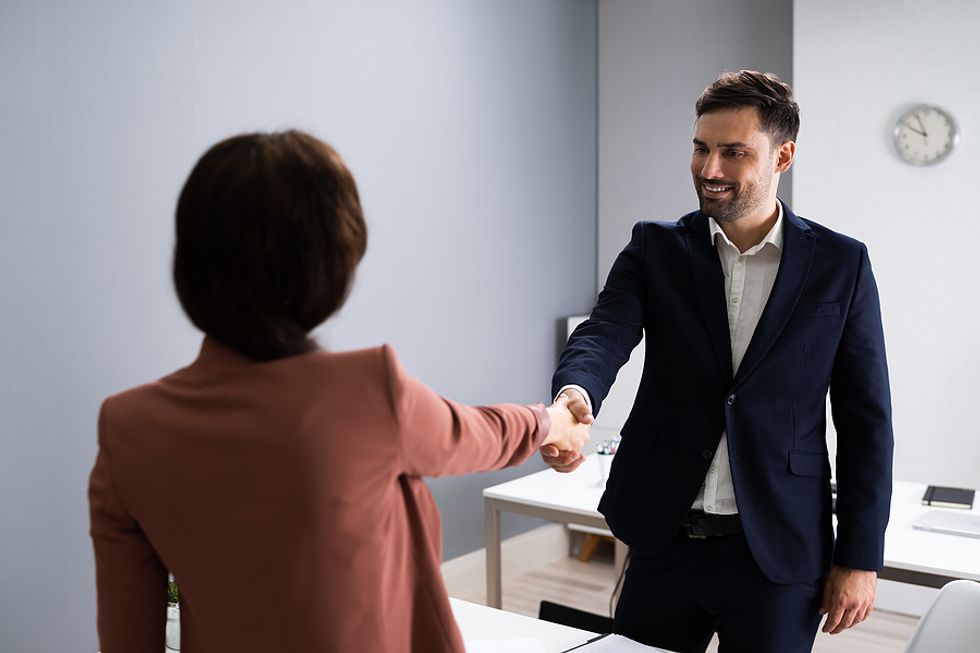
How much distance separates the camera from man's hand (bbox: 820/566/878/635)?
69.0 inches

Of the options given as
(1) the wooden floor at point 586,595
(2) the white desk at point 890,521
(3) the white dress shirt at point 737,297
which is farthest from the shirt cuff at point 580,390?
(1) the wooden floor at point 586,595

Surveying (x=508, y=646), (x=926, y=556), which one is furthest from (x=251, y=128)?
(x=926, y=556)

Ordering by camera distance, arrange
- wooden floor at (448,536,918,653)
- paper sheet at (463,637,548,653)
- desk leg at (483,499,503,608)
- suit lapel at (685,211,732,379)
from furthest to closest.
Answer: wooden floor at (448,536,918,653) < desk leg at (483,499,503,608) < suit lapel at (685,211,732,379) < paper sheet at (463,637,548,653)

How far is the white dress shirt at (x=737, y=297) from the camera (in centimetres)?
179

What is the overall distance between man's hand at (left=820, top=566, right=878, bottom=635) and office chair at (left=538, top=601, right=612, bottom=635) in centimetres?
105

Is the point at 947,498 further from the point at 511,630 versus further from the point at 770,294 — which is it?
the point at 511,630

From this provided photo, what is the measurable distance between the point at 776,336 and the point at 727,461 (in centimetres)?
26

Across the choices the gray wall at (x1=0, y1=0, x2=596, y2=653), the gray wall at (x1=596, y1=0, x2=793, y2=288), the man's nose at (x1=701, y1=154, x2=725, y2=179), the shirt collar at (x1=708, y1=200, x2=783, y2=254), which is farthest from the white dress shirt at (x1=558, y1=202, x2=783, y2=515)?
the gray wall at (x1=596, y1=0, x2=793, y2=288)

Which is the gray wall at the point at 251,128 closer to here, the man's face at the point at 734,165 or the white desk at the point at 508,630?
the white desk at the point at 508,630

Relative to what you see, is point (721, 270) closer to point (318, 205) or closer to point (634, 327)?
point (634, 327)

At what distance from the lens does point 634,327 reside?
1920 millimetres

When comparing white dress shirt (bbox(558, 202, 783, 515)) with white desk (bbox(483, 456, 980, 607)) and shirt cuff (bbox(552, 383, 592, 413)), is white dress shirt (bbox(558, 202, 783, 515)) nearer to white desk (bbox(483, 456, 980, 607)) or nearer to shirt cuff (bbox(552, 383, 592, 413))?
shirt cuff (bbox(552, 383, 592, 413))

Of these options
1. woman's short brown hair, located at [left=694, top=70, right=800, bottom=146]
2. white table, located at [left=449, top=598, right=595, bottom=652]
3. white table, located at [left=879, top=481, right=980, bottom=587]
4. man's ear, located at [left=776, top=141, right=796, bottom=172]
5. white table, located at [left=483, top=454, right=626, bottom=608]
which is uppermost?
woman's short brown hair, located at [left=694, top=70, right=800, bottom=146]

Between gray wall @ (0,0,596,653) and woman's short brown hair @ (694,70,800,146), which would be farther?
gray wall @ (0,0,596,653)
